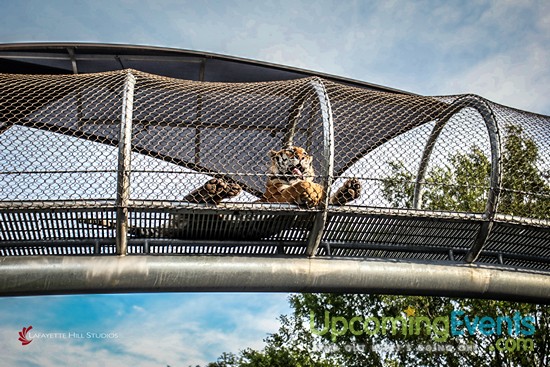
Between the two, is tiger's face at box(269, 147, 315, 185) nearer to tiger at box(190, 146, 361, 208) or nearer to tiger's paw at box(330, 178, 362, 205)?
tiger at box(190, 146, 361, 208)

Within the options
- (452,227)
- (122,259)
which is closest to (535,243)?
(452,227)

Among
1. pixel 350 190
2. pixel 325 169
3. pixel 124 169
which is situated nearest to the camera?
pixel 124 169

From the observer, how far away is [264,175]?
445 cm

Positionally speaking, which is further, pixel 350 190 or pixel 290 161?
pixel 290 161

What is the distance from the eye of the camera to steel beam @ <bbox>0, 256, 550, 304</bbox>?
427 centimetres

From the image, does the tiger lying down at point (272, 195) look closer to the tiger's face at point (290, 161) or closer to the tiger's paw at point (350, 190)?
the tiger's paw at point (350, 190)

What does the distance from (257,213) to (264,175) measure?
0.32 meters

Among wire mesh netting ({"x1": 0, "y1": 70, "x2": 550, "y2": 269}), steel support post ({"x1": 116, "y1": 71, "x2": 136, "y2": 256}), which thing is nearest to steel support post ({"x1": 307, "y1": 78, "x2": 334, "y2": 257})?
wire mesh netting ({"x1": 0, "y1": 70, "x2": 550, "y2": 269})

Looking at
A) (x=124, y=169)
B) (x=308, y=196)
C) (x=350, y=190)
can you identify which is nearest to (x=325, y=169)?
(x=308, y=196)

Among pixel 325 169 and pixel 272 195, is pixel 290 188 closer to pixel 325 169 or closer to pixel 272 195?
pixel 272 195

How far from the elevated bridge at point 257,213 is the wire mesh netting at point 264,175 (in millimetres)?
13

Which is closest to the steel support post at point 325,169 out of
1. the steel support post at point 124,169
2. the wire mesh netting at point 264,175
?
the wire mesh netting at point 264,175

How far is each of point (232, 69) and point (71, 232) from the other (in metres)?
3.59

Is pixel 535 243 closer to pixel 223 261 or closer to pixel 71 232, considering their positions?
pixel 223 261
